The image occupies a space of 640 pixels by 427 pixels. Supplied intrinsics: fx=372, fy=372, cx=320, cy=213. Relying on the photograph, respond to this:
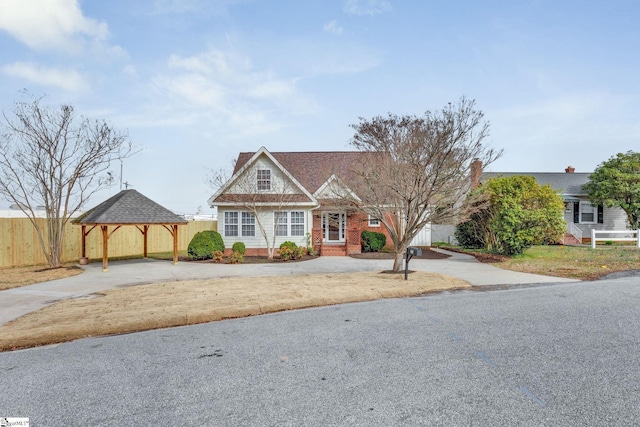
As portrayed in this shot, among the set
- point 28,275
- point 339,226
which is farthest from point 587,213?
point 28,275

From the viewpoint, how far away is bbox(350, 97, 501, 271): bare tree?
11.5 m

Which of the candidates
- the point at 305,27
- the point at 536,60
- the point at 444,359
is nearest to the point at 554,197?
the point at 536,60

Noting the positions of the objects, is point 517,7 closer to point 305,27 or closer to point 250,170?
point 305,27

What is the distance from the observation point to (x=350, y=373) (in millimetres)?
4301

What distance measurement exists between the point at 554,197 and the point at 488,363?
1567cm

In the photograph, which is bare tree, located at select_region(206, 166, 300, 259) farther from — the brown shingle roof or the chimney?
the chimney

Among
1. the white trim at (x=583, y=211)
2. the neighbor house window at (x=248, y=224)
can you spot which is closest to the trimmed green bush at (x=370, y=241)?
the neighbor house window at (x=248, y=224)

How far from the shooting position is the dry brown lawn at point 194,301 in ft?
21.5

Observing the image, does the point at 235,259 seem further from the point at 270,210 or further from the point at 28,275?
the point at 28,275

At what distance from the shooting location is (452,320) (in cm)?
649

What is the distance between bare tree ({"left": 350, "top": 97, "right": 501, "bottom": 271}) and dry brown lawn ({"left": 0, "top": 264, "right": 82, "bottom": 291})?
11001mm

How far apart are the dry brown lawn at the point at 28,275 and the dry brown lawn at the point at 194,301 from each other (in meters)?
3.92

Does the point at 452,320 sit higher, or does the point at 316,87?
the point at 316,87

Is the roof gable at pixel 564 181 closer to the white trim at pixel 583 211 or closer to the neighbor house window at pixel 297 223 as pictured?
the white trim at pixel 583 211
